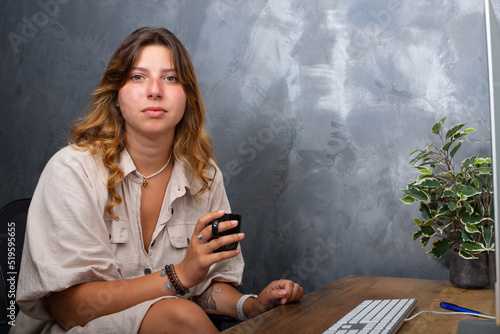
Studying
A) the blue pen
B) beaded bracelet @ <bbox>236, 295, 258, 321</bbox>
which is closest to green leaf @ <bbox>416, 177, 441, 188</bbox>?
the blue pen

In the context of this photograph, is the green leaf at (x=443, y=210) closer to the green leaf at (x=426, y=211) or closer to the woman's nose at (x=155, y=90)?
the green leaf at (x=426, y=211)

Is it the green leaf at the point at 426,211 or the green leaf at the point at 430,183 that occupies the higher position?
the green leaf at the point at 430,183

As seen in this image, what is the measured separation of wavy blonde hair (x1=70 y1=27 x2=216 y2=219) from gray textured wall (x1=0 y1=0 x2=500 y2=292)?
18.6 inches

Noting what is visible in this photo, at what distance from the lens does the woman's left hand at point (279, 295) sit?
50.8 inches

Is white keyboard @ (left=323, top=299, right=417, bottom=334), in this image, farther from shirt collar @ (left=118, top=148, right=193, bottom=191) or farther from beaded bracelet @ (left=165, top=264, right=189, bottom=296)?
shirt collar @ (left=118, top=148, right=193, bottom=191)

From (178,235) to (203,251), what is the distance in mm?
321

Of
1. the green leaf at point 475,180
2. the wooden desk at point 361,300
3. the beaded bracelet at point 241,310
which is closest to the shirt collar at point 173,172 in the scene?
the beaded bracelet at point 241,310

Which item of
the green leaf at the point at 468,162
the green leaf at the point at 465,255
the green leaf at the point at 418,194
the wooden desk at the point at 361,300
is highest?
the green leaf at the point at 468,162

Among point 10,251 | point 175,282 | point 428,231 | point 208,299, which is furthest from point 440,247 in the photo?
point 10,251

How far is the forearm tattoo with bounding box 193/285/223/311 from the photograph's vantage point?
4.96 ft

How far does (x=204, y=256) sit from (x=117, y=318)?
0.25 m

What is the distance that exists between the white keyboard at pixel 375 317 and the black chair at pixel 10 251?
93 centimetres

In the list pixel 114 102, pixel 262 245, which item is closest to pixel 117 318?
pixel 114 102

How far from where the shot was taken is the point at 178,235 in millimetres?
1528
